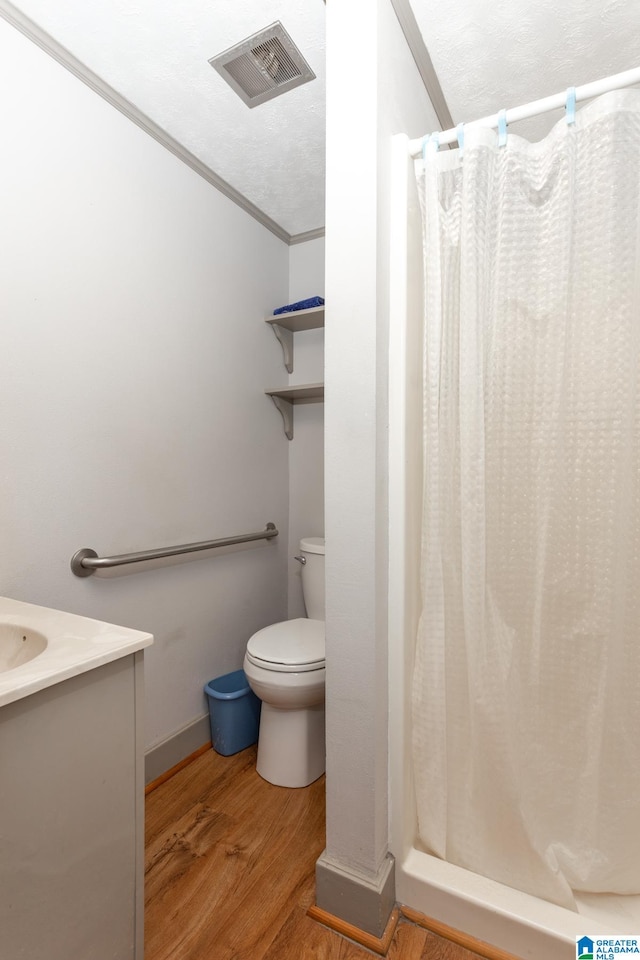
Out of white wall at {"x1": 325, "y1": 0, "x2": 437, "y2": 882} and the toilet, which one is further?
the toilet

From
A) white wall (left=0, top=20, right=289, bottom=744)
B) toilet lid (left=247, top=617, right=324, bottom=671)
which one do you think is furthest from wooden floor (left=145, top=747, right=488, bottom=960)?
toilet lid (left=247, top=617, right=324, bottom=671)

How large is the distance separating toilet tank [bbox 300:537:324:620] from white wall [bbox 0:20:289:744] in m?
0.23

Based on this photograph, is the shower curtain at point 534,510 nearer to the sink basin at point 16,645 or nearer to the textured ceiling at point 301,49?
the textured ceiling at point 301,49

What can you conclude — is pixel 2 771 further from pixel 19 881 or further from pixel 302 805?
pixel 302 805

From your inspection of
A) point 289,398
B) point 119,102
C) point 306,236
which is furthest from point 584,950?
point 306,236

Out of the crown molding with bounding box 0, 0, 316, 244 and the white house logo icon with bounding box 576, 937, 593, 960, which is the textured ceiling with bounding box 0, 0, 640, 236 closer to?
the crown molding with bounding box 0, 0, 316, 244

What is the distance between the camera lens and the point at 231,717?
1859 mm

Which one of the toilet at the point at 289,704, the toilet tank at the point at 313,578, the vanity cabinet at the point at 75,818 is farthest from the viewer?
the toilet tank at the point at 313,578

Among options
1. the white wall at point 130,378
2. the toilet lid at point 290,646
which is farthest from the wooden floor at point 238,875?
the toilet lid at point 290,646

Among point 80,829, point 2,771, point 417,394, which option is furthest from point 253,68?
point 80,829

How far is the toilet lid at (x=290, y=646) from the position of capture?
1.62 m

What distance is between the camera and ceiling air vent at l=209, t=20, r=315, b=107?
1.38 m

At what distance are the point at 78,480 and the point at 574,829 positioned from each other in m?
1.59

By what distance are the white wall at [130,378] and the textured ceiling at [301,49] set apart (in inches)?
4.8
